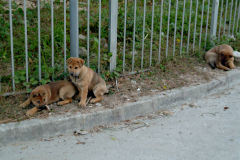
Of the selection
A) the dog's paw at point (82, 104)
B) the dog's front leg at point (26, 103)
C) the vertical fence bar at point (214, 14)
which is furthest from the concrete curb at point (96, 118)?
the vertical fence bar at point (214, 14)

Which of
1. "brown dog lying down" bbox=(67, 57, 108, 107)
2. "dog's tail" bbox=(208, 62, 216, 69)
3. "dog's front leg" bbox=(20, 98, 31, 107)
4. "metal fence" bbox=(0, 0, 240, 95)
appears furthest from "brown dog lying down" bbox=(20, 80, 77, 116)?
"dog's tail" bbox=(208, 62, 216, 69)

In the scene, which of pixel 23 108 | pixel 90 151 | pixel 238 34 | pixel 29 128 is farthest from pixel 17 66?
pixel 238 34

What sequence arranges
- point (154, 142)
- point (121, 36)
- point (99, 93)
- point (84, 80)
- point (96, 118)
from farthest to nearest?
point (121, 36) → point (99, 93) → point (84, 80) → point (96, 118) → point (154, 142)

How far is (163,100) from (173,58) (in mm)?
1657

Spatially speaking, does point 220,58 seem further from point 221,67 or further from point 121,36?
point 121,36

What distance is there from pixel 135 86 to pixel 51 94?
5.20ft

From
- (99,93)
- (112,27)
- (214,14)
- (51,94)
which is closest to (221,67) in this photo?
(214,14)

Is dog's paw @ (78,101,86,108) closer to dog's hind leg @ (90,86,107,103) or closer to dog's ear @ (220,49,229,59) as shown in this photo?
dog's hind leg @ (90,86,107,103)

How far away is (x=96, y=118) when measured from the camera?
409cm

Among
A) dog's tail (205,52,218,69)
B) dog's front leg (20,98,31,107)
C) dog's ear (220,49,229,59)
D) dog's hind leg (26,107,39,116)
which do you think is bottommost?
dog's hind leg (26,107,39,116)

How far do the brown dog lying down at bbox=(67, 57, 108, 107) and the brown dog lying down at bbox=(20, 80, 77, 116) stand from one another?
15 centimetres

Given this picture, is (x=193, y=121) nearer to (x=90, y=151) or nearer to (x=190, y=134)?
(x=190, y=134)

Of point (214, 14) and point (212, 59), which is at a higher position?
point (214, 14)

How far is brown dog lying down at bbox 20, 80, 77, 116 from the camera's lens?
4071 mm
